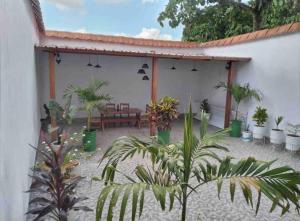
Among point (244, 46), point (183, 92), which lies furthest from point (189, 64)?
point (244, 46)

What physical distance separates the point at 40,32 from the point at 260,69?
800 centimetres

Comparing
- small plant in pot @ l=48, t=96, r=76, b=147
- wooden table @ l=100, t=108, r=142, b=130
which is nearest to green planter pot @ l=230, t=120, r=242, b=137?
wooden table @ l=100, t=108, r=142, b=130

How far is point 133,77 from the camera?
36.2 feet

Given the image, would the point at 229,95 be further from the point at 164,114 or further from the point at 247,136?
the point at 164,114

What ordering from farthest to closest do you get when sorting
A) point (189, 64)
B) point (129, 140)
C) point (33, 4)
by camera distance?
point (189, 64), point (33, 4), point (129, 140)

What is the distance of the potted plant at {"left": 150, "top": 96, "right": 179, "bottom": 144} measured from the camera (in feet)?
22.3

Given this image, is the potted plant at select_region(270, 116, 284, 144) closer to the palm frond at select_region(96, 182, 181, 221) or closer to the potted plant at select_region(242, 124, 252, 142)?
the potted plant at select_region(242, 124, 252, 142)

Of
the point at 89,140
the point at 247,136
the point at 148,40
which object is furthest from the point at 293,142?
the point at 148,40

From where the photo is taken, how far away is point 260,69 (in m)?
8.24

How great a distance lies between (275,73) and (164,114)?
378 centimetres

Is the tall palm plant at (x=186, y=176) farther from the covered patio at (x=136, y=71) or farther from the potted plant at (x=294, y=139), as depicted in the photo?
the covered patio at (x=136, y=71)

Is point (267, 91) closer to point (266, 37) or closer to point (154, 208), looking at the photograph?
point (266, 37)

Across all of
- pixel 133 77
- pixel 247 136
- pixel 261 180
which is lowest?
pixel 247 136

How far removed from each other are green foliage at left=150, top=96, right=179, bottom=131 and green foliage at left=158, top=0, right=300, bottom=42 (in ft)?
12.1
